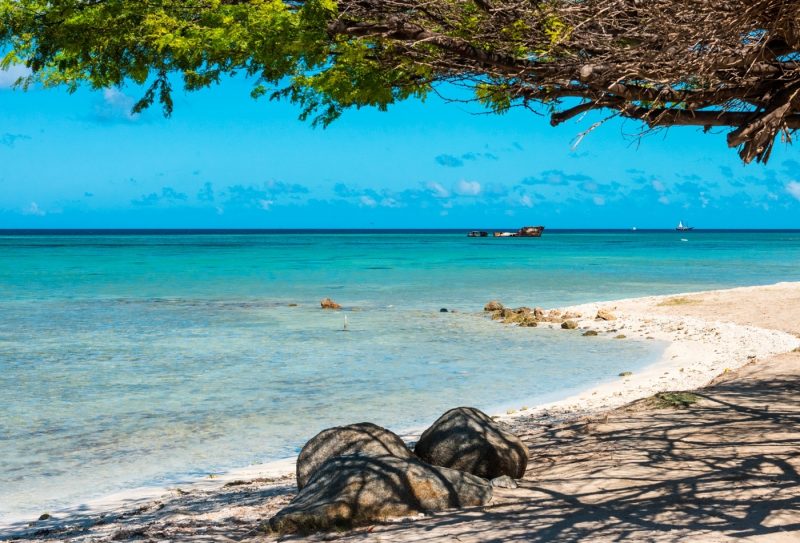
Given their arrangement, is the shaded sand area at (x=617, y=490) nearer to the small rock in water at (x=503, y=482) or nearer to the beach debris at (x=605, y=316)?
the small rock in water at (x=503, y=482)

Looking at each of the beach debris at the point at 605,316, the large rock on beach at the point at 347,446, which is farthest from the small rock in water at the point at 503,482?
the beach debris at the point at 605,316

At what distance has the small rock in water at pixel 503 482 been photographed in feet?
25.1

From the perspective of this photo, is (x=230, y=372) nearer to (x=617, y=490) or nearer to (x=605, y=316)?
(x=617, y=490)

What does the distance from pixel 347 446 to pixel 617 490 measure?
2405 mm

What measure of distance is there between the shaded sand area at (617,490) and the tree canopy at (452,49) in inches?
106

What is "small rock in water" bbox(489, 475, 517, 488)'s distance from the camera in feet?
25.1

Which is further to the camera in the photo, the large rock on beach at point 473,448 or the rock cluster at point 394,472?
the large rock on beach at point 473,448

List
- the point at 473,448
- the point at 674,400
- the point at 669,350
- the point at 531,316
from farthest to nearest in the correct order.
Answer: the point at 531,316 → the point at 669,350 → the point at 674,400 → the point at 473,448

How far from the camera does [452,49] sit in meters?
6.91

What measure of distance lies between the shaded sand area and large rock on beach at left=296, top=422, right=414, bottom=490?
18.2 inches

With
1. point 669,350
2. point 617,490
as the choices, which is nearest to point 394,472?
point 617,490

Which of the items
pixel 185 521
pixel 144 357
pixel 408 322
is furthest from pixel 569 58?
pixel 408 322

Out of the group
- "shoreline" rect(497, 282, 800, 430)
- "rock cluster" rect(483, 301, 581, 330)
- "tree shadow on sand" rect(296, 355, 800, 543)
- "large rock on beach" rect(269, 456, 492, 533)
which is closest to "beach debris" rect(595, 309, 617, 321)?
"shoreline" rect(497, 282, 800, 430)

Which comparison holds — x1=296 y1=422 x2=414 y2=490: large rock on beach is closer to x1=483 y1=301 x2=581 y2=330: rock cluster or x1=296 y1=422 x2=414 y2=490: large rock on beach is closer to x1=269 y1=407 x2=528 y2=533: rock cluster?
x1=269 y1=407 x2=528 y2=533: rock cluster
